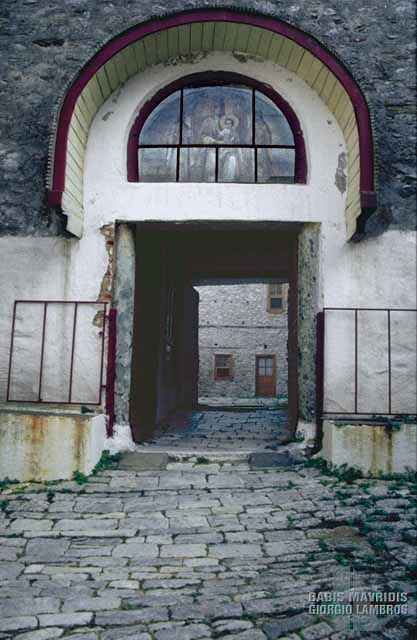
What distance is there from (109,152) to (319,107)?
266 centimetres

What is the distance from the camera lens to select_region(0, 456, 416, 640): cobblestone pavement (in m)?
2.83

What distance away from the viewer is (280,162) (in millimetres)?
6727

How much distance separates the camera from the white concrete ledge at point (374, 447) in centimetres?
538

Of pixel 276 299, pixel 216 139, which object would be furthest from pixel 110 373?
pixel 276 299

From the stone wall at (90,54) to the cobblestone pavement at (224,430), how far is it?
3.02 m

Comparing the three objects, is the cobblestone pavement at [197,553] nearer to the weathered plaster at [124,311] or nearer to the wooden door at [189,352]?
the weathered plaster at [124,311]

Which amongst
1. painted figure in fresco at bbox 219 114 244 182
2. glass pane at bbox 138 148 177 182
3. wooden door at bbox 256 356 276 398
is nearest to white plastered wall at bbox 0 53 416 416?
glass pane at bbox 138 148 177 182

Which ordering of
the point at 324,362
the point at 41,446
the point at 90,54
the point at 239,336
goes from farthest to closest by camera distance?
the point at 239,336 → the point at 90,54 → the point at 324,362 → the point at 41,446

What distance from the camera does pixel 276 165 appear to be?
22.1 feet

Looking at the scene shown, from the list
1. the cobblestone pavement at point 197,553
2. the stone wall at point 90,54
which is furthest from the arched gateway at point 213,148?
the cobblestone pavement at point 197,553

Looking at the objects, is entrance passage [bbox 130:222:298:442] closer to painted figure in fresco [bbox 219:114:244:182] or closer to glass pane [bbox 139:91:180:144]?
painted figure in fresco [bbox 219:114:244:182]

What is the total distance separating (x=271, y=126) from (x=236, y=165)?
0.69 metres

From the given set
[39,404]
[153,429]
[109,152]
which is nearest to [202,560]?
[39,404]

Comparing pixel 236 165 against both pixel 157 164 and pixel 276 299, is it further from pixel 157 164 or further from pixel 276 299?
pixel 276 299
